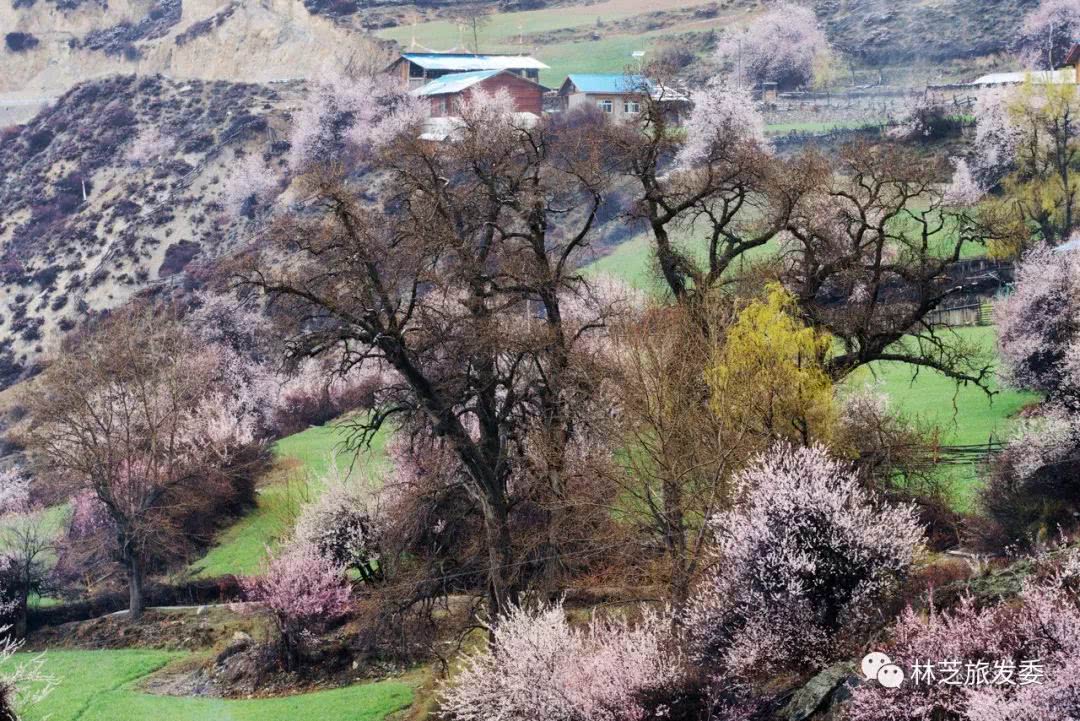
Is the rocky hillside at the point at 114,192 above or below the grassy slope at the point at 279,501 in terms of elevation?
above

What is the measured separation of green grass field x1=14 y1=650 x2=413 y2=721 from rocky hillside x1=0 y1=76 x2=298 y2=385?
1731 inches

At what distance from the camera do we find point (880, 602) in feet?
45.5

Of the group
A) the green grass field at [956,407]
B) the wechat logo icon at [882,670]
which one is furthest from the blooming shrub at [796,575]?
the green grass field at [956,407]

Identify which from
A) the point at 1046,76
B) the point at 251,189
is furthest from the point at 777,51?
the point at 251,189

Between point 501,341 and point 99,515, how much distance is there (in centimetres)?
1754

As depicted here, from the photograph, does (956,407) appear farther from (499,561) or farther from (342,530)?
(342,530)

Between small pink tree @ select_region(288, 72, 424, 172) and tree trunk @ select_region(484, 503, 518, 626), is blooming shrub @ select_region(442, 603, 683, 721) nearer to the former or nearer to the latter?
tree trunk @ select_region(484, 503, 518, 626)

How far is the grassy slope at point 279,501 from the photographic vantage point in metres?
29.3

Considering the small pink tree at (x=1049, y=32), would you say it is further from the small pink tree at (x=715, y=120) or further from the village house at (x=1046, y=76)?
the small pink tree at (x=715, y=120)

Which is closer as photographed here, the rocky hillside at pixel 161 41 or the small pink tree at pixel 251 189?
the small pink tree at pixel 251 189

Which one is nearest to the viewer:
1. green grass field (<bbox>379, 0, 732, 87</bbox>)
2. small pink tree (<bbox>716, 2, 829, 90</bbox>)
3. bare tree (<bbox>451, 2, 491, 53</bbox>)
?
small pink tree (<bbox>716, 2, 829, 90</bbox>)

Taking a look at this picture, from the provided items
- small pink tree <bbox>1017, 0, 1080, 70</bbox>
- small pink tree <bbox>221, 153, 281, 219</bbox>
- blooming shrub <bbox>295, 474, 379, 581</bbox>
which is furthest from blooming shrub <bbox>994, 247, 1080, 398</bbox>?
small pink tree <bbox>221, 153, 281, 219</bbox>

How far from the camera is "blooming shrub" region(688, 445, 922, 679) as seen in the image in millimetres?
13500

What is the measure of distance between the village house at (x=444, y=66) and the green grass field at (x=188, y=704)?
5963cm
